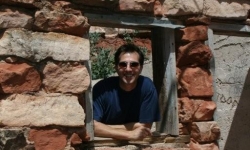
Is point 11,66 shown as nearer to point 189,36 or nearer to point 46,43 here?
point 46,43

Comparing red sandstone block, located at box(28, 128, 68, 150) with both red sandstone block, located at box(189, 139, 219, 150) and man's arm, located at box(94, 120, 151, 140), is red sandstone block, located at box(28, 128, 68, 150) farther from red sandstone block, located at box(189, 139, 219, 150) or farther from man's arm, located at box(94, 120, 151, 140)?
red sandstone block, located at box(189, 139, 219, 150)

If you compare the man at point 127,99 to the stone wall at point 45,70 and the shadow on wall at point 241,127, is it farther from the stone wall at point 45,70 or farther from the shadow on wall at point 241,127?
the shadow on wall at point 241,127

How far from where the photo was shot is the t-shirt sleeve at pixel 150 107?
362cm

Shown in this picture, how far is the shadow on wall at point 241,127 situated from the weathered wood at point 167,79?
2932 mm

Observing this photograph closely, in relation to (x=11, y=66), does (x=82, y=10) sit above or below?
above

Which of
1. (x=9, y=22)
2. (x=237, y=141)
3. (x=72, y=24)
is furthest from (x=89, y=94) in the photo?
(x=237, y=141)

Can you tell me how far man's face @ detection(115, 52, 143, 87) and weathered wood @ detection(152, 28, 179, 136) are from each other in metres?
0.31

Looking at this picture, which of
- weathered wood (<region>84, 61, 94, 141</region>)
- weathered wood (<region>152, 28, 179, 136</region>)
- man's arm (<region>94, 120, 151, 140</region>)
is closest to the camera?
weathered wood (<region>84, 61, 94, 141</region>)

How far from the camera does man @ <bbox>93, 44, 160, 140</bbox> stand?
11.7 ft

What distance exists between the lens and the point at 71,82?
3.04m

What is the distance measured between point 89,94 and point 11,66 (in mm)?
618

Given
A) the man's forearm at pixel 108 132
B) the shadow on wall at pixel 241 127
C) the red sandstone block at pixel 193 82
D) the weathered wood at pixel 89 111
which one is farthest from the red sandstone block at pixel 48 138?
the shadow on wall at pixel 241 127

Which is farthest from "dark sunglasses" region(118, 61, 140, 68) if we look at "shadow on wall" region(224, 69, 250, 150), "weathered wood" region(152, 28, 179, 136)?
"shadow on wall" region(224, 69, 250, 150)

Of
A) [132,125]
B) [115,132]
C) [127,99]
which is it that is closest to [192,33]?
[127,99]
